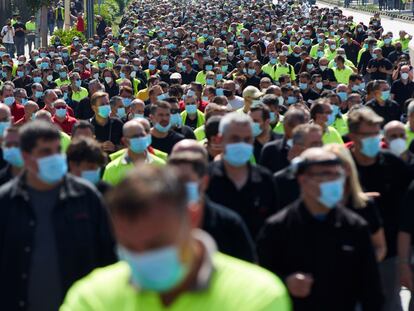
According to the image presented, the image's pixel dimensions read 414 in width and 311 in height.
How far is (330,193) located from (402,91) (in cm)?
1272

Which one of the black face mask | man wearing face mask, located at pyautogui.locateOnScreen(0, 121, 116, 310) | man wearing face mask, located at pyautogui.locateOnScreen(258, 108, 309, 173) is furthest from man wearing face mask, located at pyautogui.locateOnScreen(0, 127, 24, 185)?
the black face mask

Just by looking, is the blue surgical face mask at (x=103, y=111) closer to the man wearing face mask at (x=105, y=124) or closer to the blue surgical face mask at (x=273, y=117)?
the man wearing face mask at (x=105, y=124)

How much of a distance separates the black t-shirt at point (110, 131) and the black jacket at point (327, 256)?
7057 mm

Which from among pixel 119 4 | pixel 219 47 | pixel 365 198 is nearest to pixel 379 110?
pixel 365 198

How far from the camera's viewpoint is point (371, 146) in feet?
23.6

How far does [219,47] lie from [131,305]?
2416cm

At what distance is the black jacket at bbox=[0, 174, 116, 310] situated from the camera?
5.55m

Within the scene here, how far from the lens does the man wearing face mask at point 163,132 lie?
10.4 meters

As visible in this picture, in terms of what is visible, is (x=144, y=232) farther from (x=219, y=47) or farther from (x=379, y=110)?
(x=219, y=47)

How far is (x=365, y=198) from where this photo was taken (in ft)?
19.8

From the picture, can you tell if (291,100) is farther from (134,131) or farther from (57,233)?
(57,233)

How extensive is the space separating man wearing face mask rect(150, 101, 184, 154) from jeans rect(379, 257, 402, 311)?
351 cm

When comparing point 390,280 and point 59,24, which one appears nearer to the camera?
point 390,280

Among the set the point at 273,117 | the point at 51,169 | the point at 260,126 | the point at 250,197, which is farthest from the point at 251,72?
the point at 51,169
